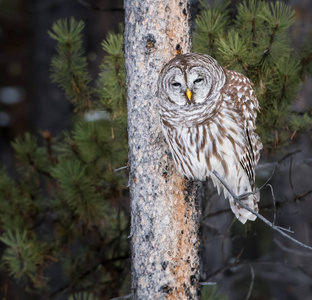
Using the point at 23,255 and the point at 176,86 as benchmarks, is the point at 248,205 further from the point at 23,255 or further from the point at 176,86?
the point at 23,255

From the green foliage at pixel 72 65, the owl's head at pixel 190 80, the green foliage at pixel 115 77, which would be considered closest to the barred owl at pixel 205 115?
the owl's head at pixel 190 80

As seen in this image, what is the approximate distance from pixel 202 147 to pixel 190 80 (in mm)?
423

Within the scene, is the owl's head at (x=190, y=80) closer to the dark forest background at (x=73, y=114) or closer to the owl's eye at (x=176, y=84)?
the owl's eye at (x=176, y=84)

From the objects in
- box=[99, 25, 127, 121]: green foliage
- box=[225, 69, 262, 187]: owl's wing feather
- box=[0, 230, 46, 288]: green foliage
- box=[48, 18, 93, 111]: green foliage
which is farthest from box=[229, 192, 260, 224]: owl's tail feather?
box=[0, 230, 46, 288]: green foliage

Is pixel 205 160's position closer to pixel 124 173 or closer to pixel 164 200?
pixel 164 200

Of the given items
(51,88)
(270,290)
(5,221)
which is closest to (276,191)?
(270,290)

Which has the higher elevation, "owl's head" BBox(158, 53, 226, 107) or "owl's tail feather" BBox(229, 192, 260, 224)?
"owl's head" BBox(158, 53, 226, 107)

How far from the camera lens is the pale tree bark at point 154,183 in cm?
314

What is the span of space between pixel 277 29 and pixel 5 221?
2.62 m

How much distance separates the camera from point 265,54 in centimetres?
354

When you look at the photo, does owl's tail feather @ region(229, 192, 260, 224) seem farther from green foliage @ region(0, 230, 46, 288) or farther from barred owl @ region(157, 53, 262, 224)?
green foliage @ region(0, 230, 46, 288)

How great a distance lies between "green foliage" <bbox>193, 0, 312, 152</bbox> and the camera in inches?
136

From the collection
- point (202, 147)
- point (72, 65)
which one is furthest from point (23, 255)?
point (202, 147)

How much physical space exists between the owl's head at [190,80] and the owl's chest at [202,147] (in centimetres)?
18
